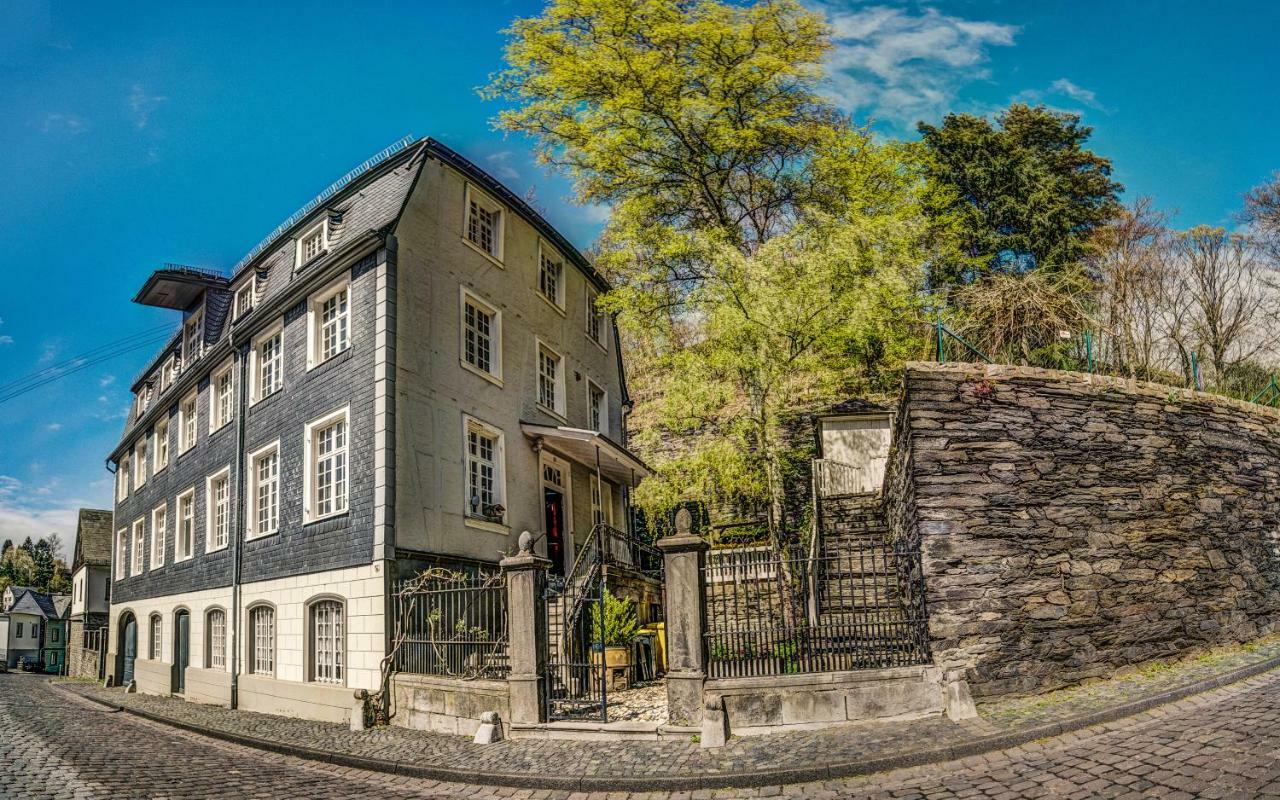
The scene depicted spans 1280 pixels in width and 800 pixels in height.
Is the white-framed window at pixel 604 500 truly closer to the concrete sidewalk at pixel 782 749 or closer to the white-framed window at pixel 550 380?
the white-framed window at pixel 550 380

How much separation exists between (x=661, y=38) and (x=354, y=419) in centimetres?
1139

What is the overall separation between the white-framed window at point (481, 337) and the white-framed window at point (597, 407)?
4.77 metres

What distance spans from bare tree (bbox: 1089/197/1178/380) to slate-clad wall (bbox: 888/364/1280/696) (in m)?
9.40

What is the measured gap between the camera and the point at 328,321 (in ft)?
53.9

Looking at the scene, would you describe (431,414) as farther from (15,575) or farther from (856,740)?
(15,575)

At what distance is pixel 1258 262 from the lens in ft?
84.1

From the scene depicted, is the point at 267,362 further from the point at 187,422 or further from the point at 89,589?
the point at 89,589

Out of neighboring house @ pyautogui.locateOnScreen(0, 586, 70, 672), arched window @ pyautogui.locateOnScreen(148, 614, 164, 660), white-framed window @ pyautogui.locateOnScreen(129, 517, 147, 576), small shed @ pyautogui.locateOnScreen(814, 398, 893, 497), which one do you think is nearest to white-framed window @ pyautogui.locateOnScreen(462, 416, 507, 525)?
small shed @ pyautogui.locateOnScreen(814, 398, 893, 497)

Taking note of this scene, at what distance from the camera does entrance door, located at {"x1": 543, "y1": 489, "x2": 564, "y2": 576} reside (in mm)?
18906

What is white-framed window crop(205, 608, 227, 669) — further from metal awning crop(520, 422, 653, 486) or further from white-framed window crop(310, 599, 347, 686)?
metal awning crop(520, 422, 653, 486)

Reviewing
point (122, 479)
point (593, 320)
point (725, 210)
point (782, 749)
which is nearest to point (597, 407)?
point (593, 320)

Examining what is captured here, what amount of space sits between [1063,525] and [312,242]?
15.0 metres

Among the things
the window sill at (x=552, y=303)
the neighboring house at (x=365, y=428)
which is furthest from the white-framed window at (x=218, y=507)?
the window sill at (x=552, y=303)

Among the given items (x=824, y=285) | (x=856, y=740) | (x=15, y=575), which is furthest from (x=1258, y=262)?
(x=15, y=575)
